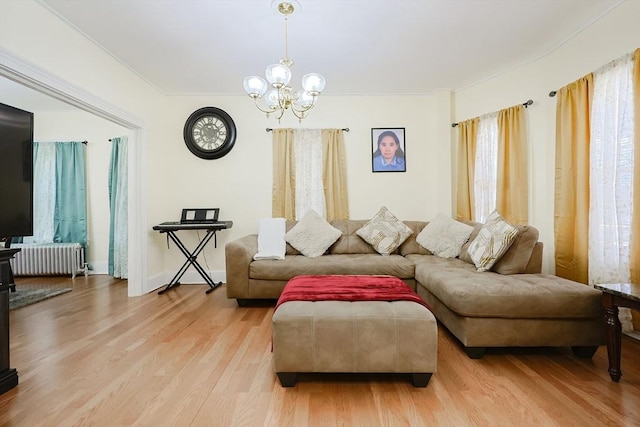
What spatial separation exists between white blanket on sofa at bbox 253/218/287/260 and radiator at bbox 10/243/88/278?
3.20 meters

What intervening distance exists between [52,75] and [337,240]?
3062 mm

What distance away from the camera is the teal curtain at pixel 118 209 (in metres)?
4.36

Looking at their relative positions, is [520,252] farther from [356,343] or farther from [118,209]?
[118,209]

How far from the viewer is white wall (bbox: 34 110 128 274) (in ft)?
15.8

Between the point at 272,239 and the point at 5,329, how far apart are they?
88.1 inches

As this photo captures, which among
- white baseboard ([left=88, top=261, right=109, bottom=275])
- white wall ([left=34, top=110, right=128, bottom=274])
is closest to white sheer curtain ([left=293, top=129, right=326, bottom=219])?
white wall ([left=34, top=110, right=128, bottom=274])

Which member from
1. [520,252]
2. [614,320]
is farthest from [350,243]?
[614,320]

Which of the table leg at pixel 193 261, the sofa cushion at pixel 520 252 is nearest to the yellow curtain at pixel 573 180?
the sofa cushion at pixel 520 252

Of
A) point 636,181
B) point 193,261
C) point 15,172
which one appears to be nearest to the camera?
point 15,172

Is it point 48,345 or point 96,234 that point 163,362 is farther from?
point 96,234

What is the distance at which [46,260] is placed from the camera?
4453mm

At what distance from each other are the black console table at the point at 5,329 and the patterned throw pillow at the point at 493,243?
3283mm

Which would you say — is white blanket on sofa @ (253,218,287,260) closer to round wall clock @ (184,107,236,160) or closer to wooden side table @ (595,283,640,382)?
round wall clock @ (184,107,236,160)

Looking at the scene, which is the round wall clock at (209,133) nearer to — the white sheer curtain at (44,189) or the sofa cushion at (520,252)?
the white sheer curtain at (44,189)
